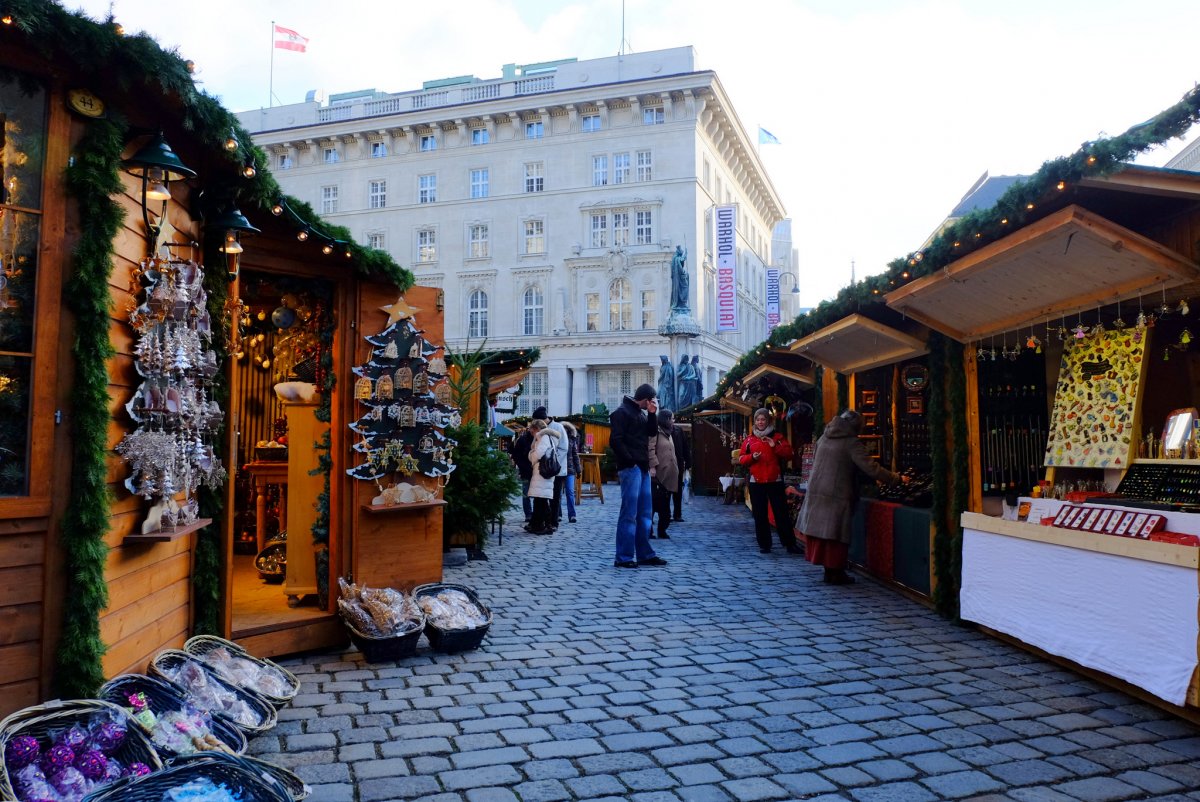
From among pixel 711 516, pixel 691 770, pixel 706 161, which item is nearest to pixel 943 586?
pixel 691 770

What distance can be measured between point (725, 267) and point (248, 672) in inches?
1463

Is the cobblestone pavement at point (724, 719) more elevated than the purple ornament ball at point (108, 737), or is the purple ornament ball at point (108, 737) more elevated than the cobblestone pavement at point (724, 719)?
the purple ornament ball at point (108, 737)

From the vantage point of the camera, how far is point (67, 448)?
337 centimetres

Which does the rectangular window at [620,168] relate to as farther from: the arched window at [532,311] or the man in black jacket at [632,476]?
the man in black jacket at [632,476]

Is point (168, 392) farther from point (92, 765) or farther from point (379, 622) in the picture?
point (379, 622)

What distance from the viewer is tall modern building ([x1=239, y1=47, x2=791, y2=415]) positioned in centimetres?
4122

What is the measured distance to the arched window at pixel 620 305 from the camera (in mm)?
41719

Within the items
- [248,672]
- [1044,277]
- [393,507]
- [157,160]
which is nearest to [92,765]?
[248,672]

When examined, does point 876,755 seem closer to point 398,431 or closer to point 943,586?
point 943,586

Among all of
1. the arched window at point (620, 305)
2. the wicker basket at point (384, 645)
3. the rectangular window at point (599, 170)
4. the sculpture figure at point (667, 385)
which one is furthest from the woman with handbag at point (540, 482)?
the rectangular window at point (599, 170)

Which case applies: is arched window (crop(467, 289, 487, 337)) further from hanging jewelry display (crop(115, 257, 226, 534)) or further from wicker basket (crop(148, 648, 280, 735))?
wicker basket (crop(148, 648, 280, 735))

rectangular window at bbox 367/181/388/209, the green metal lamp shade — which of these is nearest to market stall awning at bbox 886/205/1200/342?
the green metal lamp shade

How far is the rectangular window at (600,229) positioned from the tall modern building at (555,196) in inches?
2.9

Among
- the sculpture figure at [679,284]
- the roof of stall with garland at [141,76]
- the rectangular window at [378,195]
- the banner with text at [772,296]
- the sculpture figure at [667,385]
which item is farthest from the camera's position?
the banner with text at [772,296]
